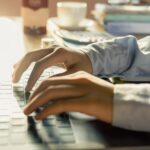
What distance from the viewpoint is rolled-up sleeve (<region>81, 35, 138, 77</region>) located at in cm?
74

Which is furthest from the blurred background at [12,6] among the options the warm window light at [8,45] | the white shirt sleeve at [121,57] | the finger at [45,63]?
the finger at [45,63]

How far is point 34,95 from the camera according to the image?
536 mm

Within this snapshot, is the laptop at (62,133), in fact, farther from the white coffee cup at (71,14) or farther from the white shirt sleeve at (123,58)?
the white coffee cup at (71,14)

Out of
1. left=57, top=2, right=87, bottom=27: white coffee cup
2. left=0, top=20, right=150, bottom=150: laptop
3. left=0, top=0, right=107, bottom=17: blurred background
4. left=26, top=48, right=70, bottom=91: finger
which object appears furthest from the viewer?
left=0, top=0, right=107, bottom=17: blurred background

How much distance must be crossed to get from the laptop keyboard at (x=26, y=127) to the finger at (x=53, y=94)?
24 mm

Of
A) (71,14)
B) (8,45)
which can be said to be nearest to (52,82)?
(8,45)

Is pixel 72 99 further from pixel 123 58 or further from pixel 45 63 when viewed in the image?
pixel 123 58

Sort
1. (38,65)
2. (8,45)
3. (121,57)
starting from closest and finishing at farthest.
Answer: (38,65) < (121,57) < (8,45)

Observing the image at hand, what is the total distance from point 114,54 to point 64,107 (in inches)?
11.2

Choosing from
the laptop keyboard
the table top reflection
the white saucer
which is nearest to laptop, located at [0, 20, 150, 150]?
the laptop keyboard

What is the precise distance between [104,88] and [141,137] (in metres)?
0.09

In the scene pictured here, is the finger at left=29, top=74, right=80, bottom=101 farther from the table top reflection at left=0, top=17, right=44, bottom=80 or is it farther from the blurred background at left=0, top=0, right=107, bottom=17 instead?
the blurred background at left=0, top=0, right=107, bottom=17

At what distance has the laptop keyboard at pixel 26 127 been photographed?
1.55 feet

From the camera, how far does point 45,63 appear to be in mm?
645
